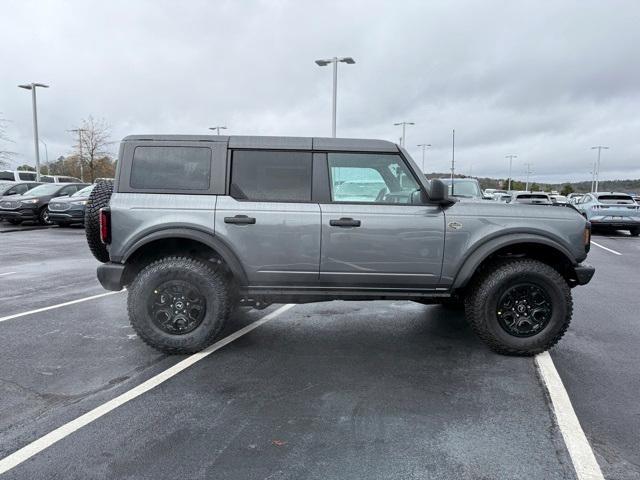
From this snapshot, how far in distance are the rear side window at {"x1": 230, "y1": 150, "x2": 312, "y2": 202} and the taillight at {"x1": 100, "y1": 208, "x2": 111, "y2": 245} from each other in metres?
1.13

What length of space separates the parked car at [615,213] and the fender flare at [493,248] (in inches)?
517

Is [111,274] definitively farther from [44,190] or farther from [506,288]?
[44,190]

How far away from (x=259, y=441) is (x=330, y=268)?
1.74 meters

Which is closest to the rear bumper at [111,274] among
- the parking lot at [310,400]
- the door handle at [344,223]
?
the parking lot at [310,400]

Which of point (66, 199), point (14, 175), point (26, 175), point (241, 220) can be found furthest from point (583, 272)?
point (26, 175)

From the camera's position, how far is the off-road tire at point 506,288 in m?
4.16

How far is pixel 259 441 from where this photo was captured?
281 cm

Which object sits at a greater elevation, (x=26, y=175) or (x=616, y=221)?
(x=26, y=175)

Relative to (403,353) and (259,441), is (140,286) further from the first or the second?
(403,353)

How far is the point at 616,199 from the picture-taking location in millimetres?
16062

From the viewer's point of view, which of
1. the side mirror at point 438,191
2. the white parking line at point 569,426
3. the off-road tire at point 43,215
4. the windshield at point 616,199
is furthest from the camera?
the off-road tire at point 43,215

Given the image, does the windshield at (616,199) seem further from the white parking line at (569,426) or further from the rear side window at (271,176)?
the rear side window at (271,176)

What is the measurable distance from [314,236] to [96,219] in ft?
6.88

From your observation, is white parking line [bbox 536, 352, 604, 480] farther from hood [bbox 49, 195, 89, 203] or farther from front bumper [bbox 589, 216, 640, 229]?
hood [bbox 49, 195, 89, 203]
